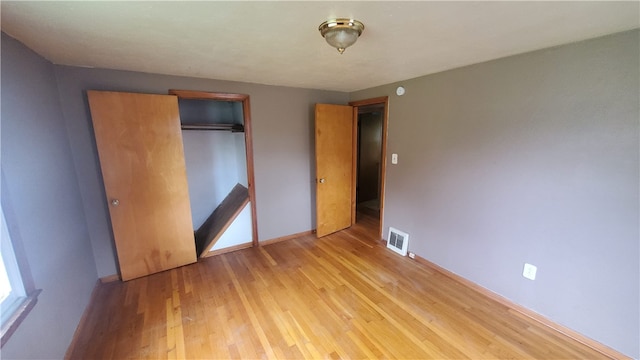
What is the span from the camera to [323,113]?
317 cm

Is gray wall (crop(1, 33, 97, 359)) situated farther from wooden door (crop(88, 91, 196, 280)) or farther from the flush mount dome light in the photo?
the flush mount dome light

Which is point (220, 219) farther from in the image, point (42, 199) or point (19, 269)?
point (19, 269)

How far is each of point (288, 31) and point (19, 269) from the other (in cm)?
187

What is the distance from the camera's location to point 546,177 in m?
1.79

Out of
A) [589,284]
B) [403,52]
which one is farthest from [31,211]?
[589,284]

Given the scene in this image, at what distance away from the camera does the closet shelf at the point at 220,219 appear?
3.00 m

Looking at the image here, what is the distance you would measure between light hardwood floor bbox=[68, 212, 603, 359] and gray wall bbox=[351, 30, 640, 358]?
0.27 m

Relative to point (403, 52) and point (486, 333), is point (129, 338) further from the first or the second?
point (403, 52)

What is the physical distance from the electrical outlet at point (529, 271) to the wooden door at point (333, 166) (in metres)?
2.20

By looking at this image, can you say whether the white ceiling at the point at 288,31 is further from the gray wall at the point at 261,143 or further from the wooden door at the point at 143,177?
the wooden door at the point at 143,177

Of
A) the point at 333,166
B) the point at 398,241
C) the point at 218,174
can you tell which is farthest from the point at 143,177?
the point at 398,241

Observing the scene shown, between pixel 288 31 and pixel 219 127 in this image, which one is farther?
pixel 219 127

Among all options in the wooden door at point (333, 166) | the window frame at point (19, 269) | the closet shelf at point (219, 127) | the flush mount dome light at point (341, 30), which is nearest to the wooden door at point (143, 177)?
the closet shelf at point (219, 127)

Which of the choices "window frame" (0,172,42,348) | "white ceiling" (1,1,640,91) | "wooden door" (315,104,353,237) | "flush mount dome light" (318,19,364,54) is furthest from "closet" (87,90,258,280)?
"flush mount dome light" (318,19,364,54)
